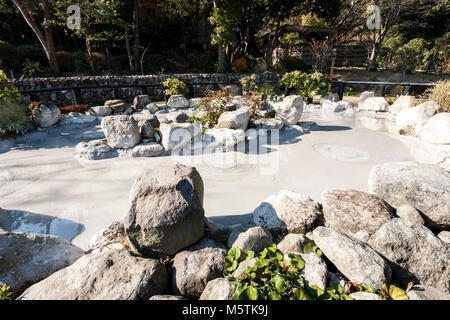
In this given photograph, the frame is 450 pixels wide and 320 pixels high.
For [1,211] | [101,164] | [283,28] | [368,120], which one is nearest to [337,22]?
[283,28]

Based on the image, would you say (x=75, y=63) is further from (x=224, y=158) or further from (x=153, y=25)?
(x=224, y=158)

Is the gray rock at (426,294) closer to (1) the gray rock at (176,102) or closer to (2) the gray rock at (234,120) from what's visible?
(2) the gray rock at (234,120)

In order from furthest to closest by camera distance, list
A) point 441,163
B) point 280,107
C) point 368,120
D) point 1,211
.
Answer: point 368,120 < point 280,107 < point 441,163 < point 1,211

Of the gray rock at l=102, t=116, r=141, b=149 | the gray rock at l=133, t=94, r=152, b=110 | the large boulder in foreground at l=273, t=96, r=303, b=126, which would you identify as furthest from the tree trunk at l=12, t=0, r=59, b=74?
the large boulder in foreground at l=273, t=96, r=303, b=126

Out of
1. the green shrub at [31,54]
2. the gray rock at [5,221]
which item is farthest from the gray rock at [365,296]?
the green shrub at [31,54]

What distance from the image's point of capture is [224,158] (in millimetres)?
4766

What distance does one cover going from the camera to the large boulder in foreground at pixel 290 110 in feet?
20.5

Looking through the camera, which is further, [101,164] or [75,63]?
[75,63]

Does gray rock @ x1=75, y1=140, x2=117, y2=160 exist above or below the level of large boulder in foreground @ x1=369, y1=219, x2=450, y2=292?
above

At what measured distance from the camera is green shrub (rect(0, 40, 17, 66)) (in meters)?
10.2

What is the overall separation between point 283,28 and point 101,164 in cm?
1514

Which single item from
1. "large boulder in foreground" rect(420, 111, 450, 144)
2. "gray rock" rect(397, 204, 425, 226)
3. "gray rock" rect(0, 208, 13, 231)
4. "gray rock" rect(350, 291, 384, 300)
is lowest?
"gray rock" rect(0, 208, 13, 231)

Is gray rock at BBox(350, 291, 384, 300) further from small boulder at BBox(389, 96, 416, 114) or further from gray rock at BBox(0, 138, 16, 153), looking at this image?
small boulder at BBox(389, 96, 416, 114)

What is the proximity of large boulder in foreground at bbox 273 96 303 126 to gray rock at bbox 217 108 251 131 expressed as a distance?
1.33 metres
